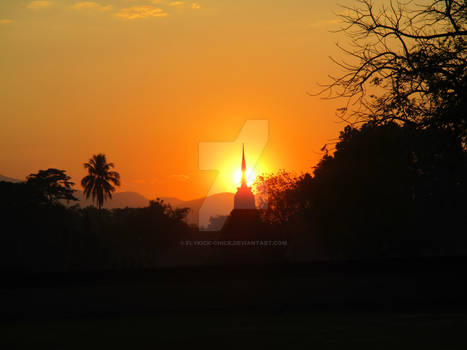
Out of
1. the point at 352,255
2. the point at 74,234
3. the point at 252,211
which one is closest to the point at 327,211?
the point at 352,255

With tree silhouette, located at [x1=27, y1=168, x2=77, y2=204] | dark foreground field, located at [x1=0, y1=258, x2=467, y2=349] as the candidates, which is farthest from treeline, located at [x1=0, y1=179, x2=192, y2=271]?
dark foreground field, located at [x1=0, y1=258, x2=467, y2=349]

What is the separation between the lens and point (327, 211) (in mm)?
55812

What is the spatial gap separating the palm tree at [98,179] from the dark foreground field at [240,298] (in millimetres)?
86828

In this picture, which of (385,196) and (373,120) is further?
(385,196)

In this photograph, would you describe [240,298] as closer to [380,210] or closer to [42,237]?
[380,210]

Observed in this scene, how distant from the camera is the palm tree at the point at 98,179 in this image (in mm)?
102000

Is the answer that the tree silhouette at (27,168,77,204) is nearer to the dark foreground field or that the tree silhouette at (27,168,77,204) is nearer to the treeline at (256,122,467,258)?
the treeline at (256,122,467,258)

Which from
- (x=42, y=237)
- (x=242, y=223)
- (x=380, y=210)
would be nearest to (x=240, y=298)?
(x=380, y=210)

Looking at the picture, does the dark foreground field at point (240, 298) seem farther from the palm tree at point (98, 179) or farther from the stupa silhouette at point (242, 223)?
the palm tree at point (98, 179)

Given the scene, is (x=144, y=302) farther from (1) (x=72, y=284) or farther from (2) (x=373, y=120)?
(2) (x=373, y=120)

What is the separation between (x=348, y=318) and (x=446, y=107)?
5794 mm

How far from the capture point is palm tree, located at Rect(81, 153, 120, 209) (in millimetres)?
102000

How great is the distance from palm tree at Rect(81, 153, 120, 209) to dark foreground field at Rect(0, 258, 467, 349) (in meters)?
86.8

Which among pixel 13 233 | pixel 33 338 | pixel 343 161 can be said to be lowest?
pixel 33 338
